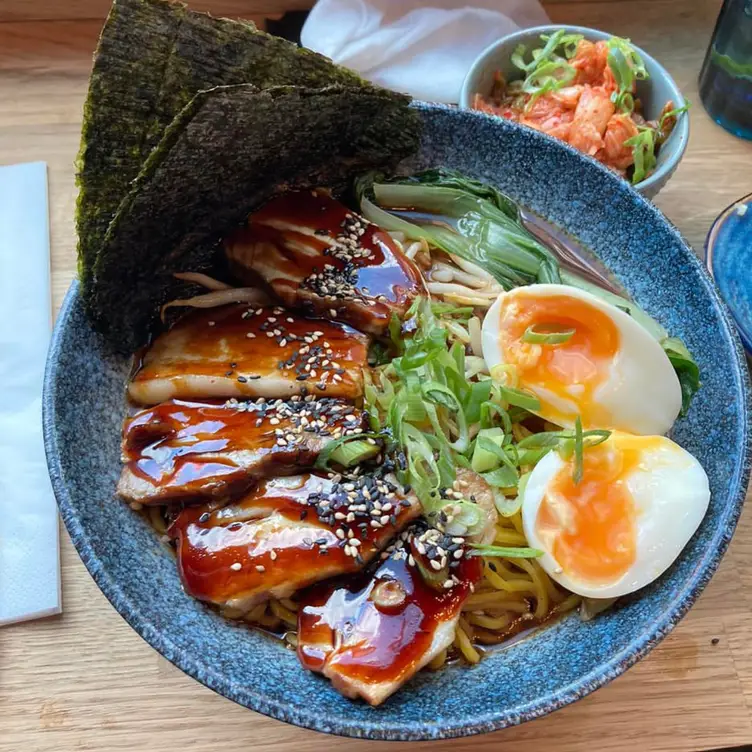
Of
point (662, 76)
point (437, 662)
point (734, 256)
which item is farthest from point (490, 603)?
point (662, 76)

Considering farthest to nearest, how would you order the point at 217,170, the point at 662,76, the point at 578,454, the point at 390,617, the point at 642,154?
the point at 662,76
the point at 642,154
the point at 217,170
the point at 578,454
the point at 390,617

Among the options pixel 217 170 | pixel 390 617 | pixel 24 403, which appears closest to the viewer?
pixel 390 617

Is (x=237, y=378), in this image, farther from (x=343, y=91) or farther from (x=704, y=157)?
(x=704, y=157)

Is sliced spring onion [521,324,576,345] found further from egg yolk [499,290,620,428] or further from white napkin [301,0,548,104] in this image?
white napkin [301,0,548,104]

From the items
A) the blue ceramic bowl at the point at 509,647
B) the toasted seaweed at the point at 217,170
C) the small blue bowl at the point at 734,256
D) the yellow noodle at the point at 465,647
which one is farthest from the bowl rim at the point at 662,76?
the yellow noodle at the point at 465,647

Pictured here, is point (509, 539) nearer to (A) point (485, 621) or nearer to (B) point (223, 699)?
(A) point (485, 621)

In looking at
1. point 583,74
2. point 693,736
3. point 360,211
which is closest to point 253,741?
point 693,736
